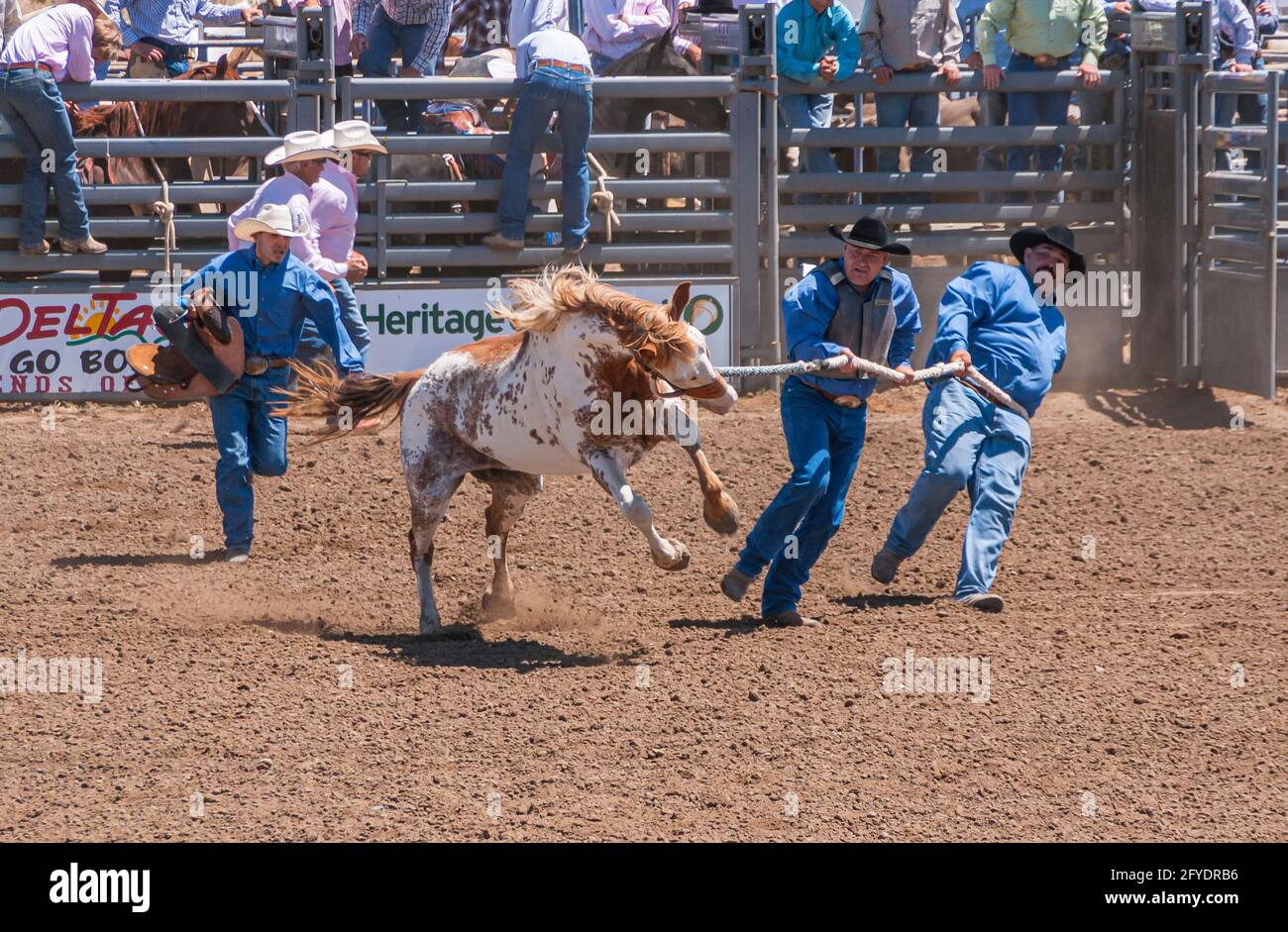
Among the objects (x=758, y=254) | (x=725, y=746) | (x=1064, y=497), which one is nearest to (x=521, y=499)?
(x=725, y=746)

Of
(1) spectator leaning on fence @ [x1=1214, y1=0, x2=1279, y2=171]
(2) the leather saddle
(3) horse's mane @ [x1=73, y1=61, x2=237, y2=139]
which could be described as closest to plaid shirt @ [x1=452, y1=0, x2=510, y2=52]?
(3) horse's mane @ [x1=73, y1=61, x2=237, y2=139]

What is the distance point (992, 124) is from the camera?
480 inches

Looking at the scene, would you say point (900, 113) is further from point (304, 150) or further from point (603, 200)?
point (304, 150)

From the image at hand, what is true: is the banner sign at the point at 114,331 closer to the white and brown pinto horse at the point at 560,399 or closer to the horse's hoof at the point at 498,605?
the white and brown pinto horse at the point at 560,399

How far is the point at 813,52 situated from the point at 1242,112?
3.29 m

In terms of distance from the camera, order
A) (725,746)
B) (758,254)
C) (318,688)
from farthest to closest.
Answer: (758,254), (318,688), (725,746)

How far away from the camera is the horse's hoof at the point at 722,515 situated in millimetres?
6812

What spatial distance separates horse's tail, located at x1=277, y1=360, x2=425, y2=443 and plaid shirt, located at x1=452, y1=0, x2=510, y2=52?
5209 mm

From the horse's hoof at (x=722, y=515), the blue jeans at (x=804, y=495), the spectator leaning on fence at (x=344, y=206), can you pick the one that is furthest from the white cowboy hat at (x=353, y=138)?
the horse's hoof at (x=722, y=515)

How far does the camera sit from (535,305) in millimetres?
6805

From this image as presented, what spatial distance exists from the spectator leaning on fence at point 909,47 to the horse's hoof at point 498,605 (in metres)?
5.62

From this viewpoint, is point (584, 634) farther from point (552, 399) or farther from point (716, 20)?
point (716, 20)

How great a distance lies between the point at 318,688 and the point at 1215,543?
4774 millimetres

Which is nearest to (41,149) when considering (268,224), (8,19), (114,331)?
(114,331)
